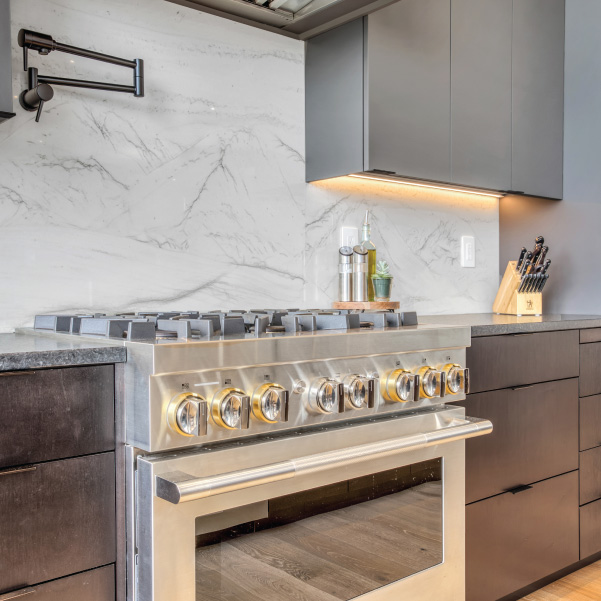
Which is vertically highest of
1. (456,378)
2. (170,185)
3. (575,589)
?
(170,185)

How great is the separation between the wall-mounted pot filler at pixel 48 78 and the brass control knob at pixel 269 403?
88 cm

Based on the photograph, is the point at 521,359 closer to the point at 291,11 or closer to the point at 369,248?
the point at 369,248

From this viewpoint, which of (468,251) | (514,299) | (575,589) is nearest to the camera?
(575,589)

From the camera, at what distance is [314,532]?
1.21 metres

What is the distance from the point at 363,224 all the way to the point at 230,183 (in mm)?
555

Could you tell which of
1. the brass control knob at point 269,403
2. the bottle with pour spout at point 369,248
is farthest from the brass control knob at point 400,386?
the bottle with pour spout at point 369,248

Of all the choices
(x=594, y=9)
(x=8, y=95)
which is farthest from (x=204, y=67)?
(x=594, y=9)

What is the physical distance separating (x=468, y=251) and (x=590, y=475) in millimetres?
1005

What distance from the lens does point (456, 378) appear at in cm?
145

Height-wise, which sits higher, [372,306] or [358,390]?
[372,306]

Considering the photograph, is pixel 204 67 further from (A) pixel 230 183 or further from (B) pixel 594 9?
(B) pixel 594 9

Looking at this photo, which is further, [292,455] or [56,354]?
[292,455]

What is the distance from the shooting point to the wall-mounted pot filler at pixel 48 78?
145 centimetres

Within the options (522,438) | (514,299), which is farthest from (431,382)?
(514,299)
